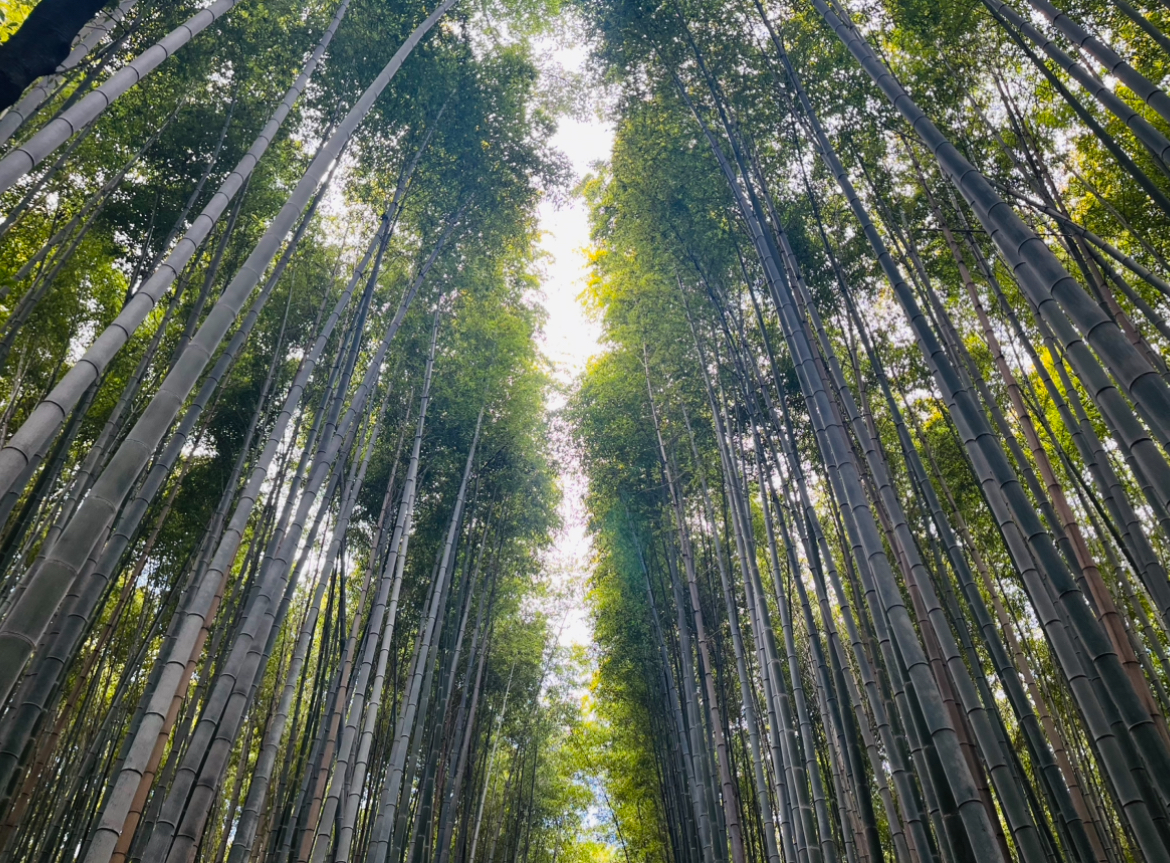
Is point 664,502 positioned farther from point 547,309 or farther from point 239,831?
point 239,831

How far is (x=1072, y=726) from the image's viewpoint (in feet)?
16.2

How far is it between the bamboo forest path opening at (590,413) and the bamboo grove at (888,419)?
1.3 inches

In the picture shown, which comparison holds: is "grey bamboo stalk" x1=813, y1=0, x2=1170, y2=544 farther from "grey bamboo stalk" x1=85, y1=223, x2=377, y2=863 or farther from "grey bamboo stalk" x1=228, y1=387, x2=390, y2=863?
"grey bamboo stalk" x1=228, y1=387, x2=390, y2=863

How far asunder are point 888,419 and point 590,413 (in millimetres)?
Answer: 2914

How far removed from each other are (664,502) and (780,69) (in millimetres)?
4013

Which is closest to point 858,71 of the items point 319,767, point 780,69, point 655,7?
point 780,69

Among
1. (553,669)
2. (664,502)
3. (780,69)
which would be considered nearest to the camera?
(780,69)

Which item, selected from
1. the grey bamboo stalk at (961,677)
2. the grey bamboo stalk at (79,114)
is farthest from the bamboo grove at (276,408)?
the grey bamboo stalk at (961,677)

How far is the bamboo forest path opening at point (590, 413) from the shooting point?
189cm

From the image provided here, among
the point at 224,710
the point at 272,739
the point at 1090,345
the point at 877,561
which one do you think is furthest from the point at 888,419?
the point at 224,710

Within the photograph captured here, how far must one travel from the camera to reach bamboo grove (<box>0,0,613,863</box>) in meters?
2.24

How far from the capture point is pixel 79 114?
1895 millimetres

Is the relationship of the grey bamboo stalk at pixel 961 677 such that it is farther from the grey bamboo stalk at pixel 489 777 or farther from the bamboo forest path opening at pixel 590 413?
the grey bamboo stalk at pixel 489 777

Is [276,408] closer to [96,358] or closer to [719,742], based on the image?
[719,742]
